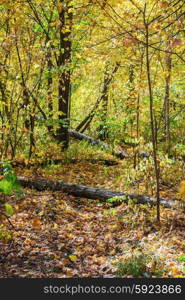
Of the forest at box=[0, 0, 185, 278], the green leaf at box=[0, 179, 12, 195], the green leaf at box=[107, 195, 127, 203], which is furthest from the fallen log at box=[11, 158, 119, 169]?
the green leaf at box=[0, 179, 12, 195]

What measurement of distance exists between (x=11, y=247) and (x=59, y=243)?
87 cm

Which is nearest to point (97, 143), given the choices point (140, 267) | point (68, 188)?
point (68, 188)

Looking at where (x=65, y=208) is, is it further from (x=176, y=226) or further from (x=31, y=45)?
(x=31, y=45)

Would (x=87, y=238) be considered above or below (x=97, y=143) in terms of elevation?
below

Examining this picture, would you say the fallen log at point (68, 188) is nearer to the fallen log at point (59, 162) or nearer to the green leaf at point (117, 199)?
the green leaf at point (117, 199)

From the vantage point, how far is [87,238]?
6.28m

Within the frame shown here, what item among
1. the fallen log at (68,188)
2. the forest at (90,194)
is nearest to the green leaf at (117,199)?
the forest at (90,194)

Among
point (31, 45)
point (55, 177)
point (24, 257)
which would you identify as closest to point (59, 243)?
point (24, 257)

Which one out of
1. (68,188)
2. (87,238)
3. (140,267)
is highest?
(68,188)

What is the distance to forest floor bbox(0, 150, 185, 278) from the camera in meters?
4.90

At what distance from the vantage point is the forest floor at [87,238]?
4.90 m

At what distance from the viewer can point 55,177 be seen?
9.59 m

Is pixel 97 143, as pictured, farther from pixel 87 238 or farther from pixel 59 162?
pixel 87 238

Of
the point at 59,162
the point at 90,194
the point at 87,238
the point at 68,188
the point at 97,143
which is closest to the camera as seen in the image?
the point at 87,238
